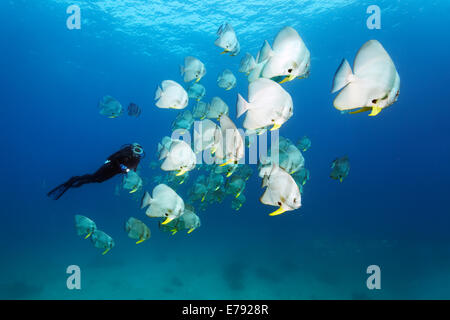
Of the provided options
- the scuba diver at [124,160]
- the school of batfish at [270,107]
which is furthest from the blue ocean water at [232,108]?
the school of batfish at [270,107]

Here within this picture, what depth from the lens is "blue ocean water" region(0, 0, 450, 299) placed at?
16.4m

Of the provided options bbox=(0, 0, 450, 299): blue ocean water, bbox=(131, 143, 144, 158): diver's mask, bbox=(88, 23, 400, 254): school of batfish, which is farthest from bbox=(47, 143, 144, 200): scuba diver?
bbox=(0, 0, 450, 299): blue ocean water

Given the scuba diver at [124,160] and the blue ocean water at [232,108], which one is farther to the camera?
the blue ocean water at [232,108]

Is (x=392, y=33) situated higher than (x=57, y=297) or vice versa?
(x=392, y=33)

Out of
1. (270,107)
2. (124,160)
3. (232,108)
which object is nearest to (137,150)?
(124,160)

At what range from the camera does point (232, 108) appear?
180ft

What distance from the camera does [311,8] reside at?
22953mm

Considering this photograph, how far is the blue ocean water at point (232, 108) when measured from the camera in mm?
16438

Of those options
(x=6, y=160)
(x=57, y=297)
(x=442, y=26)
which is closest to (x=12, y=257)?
(x=57, y=297)

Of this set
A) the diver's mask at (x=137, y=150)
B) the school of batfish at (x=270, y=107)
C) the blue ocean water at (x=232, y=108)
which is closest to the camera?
the school of batfish at (x=270, y=107)

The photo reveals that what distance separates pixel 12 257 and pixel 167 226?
25.0 meters

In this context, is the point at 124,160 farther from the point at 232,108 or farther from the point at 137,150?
the point at 232,108

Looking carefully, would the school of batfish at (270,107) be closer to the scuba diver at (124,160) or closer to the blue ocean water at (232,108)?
the scuba diver at (124,160)

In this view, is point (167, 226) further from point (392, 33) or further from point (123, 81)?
point (123, 81)
